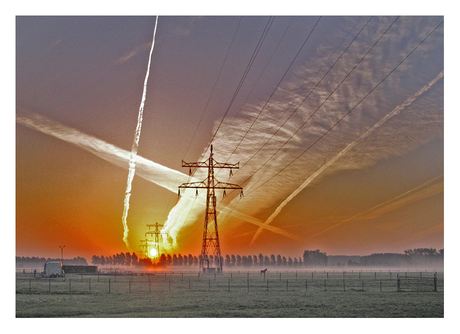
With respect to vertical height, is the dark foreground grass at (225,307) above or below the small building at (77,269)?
above

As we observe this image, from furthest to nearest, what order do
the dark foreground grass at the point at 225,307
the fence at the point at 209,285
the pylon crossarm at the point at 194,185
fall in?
the pylon crossarm at the point at 194,185
the fence at the point at 209,285
the dark foreground grass at the point at 225,307

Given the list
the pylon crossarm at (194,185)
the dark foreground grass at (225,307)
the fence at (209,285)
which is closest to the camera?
the dark foreground grass at (225,307)

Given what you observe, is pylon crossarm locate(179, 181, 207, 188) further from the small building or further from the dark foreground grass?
the small building

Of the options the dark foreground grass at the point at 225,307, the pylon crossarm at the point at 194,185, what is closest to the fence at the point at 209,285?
the dark foreground grass at the point at 225,307

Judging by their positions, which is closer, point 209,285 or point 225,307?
point 225,307

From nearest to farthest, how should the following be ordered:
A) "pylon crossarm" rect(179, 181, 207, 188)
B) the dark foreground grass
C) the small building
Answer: the dark foreground grass → "pylon crossarm" rect(179, 181, 207, 188) → the small building

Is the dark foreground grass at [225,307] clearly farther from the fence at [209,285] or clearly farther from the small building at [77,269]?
the small building at [77,269]

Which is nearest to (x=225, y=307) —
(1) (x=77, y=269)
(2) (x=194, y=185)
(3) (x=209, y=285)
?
(3) (x=209, y=285)

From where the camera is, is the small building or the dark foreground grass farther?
the small building

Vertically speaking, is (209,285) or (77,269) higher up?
(209,285)

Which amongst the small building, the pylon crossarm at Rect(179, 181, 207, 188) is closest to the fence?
the pylon crossarm at Rect(179, 181, 207, 188)

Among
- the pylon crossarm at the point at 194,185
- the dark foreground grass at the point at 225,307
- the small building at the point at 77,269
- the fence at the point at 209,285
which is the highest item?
the pylon crossarm at the point at 194,185

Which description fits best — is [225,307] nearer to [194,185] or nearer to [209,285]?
[209,285]
